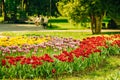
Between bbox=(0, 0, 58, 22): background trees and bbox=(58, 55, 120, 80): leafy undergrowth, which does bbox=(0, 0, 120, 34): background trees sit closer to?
bbox=(0, 0, 58, 22): background trees

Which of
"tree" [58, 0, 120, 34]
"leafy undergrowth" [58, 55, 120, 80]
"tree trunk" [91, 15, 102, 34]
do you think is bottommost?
"leafy undergrowth" [58, 55, 120, 80]

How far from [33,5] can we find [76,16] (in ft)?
75.3

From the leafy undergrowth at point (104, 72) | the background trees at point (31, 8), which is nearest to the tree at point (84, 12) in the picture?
the leafy undergrowth at point (104, 72)

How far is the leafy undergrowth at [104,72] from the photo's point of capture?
9.75 meters

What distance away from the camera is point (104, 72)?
34.8 feet

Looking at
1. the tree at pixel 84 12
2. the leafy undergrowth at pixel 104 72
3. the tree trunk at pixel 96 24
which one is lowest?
the leafy undergrowth at pixel 104 72

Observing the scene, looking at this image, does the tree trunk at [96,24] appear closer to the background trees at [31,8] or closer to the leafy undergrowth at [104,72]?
the leafy undergrowth at [104,72]

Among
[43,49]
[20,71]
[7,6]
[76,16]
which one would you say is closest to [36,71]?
[20,71]

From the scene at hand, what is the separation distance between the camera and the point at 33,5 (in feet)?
160

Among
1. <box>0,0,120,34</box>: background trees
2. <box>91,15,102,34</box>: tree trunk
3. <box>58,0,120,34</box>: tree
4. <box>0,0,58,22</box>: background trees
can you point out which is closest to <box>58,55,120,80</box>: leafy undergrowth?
<box>0,0,120,34</box>: background trees

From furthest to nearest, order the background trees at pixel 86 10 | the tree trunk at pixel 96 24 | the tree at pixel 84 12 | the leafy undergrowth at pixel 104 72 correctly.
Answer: the tree trunk at pixel 96 24 < the tree at pixel 84 12 < the background trees at pixel 86 10 < the leafy undergrowth at pixel 104 72

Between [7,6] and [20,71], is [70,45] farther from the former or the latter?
[7,6]

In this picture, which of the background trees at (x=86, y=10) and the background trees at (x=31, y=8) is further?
the background trees at (x=31, y=8)

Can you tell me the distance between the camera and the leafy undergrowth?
9.75 metres
